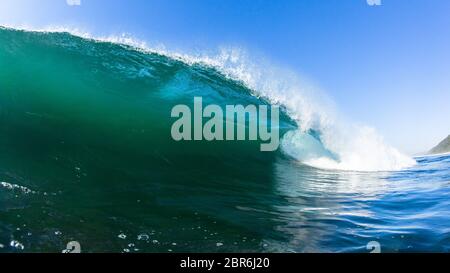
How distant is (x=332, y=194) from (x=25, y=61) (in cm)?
844

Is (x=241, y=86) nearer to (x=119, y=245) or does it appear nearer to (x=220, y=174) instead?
(x=220, y=174)

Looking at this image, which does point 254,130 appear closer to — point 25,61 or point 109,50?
point 109,50

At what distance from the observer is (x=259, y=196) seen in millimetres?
6535

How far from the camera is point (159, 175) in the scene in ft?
22.4

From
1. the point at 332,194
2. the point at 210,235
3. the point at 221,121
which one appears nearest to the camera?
the point at 210,235

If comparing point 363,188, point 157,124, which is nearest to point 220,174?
point 157,124

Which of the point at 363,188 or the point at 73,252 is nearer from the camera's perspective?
the point at 73,252

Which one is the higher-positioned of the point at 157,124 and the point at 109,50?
the point at 109,50

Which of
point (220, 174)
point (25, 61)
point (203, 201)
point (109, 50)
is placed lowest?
point (203, 201)

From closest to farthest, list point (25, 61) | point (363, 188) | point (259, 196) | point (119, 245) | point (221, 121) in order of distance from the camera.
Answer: point (119, 245) < point (259, 196) < point (363, 188) < point (25, 61) < point (221, 121)

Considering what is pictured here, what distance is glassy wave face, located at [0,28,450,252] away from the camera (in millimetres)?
4453

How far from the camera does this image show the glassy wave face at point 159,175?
4453 millimetres

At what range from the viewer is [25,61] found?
10.4 meters

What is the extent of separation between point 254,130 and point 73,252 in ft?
26.7
